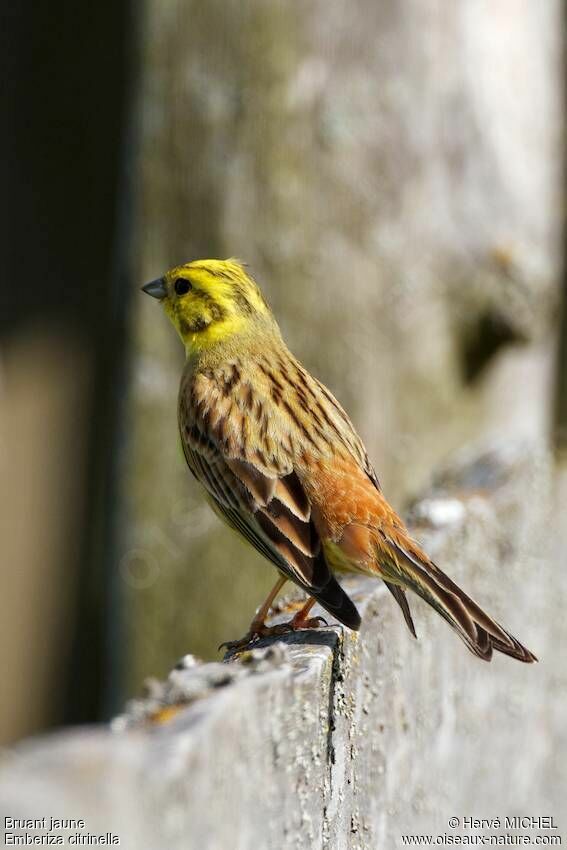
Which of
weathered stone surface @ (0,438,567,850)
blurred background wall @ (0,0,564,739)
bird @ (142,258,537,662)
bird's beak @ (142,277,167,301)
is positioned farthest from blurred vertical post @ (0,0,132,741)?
weathered stone surface @ (0,438,567,850)

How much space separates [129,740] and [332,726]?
0.82 m

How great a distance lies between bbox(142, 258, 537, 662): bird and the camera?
2990 mm

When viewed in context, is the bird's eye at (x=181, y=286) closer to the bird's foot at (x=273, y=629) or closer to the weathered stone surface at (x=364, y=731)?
the weathered stone surface at (x=364, y=731)

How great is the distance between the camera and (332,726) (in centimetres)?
236

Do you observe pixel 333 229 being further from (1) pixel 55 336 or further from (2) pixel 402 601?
(1) pixel 55 336

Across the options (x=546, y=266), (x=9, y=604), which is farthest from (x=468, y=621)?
(x=9, y=604)

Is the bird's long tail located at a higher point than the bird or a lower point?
lower

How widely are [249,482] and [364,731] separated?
41.0 inches

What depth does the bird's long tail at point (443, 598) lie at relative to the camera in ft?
9.38

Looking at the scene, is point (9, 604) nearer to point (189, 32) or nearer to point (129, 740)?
point (189, 32)

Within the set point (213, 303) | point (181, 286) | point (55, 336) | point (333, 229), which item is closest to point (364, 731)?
point (213, 303)

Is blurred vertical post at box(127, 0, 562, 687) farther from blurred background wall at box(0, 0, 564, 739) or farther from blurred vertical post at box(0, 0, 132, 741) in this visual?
blurred vertical post at box(0, 0, 132, 741)

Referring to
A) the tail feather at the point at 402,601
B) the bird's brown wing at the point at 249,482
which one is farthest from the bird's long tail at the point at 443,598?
the bird's brown wing at the point at 249,482

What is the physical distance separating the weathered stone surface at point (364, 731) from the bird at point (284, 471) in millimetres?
115
